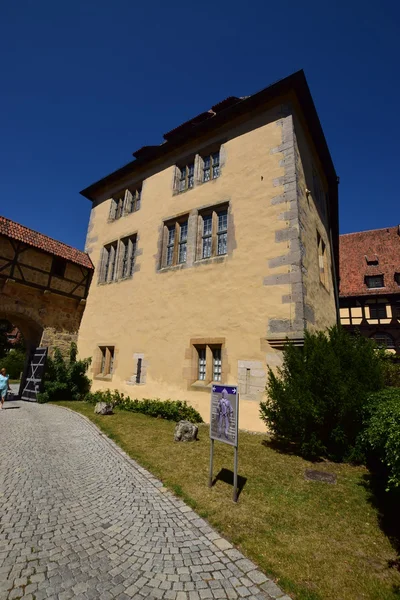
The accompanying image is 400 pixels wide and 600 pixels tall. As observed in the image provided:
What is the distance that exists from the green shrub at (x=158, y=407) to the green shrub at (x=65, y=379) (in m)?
2.06

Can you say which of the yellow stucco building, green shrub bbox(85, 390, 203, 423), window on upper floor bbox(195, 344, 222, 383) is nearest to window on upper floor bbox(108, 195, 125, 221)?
the yellow stucco building

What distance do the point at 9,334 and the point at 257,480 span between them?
3908 centimetres

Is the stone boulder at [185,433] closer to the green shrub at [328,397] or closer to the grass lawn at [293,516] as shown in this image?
the grass lawn at [293,516]

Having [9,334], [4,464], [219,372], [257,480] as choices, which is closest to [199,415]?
[219,372]

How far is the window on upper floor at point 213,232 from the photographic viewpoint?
1074 cm

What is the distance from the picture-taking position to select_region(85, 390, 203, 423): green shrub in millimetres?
9327

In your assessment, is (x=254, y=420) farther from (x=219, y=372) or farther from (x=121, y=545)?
(x=121, y=545)

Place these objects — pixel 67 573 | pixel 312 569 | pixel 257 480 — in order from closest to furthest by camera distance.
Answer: pixel 67 573 → pixel 312 569 → pixel 257 480

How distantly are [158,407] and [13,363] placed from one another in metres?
26.5

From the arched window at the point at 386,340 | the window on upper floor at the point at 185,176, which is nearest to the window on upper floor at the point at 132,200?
the window on upper floor at the point at 185,176

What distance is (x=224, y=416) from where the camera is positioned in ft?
15.1

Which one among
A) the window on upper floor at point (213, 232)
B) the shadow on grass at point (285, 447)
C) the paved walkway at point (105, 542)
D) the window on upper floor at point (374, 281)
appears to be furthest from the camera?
the window on upper floor at point (374, 281)

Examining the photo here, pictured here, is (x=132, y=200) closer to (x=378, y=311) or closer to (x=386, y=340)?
(x=378, y=311)

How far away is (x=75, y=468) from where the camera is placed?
5.11 meters
